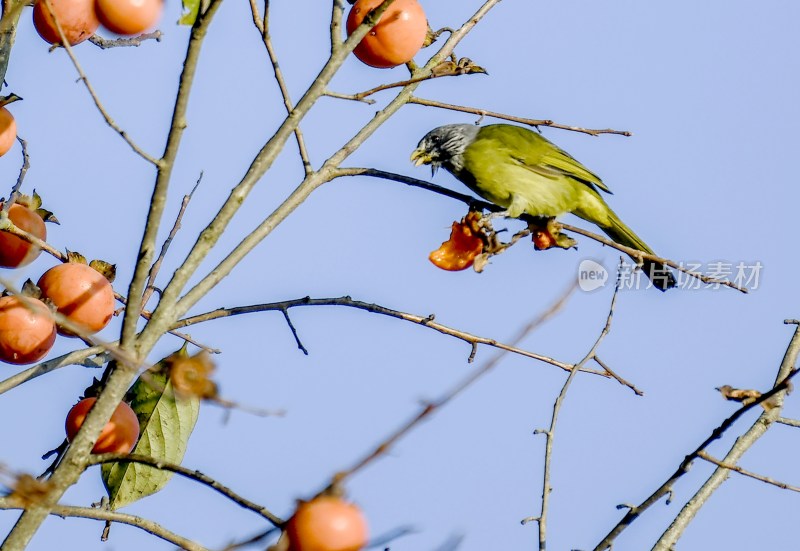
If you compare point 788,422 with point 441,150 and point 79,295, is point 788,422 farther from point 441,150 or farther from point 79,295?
point 441,150

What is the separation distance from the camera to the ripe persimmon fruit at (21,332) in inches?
117

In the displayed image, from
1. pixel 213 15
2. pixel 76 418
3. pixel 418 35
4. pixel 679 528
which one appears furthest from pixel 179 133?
pixel 679 528

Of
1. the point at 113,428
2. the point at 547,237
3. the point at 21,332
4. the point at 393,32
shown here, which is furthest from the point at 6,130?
the point at 547,237

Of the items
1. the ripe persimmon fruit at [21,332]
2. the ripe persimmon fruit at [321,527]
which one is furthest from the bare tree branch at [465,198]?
the ripe persimmon fruit at [321,527]

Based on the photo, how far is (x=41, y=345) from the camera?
302 cm

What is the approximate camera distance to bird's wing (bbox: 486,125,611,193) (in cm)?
603

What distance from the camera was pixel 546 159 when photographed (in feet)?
20.1

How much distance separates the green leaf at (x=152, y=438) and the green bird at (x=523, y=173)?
2.87 m

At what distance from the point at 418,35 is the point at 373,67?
0.20m

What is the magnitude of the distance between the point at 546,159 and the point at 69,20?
3603mm

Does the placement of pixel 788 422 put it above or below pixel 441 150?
below

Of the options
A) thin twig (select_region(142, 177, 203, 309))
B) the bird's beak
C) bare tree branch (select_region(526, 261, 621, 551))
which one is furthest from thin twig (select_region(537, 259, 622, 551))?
the bird's beak

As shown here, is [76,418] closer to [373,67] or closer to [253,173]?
[253,173]
